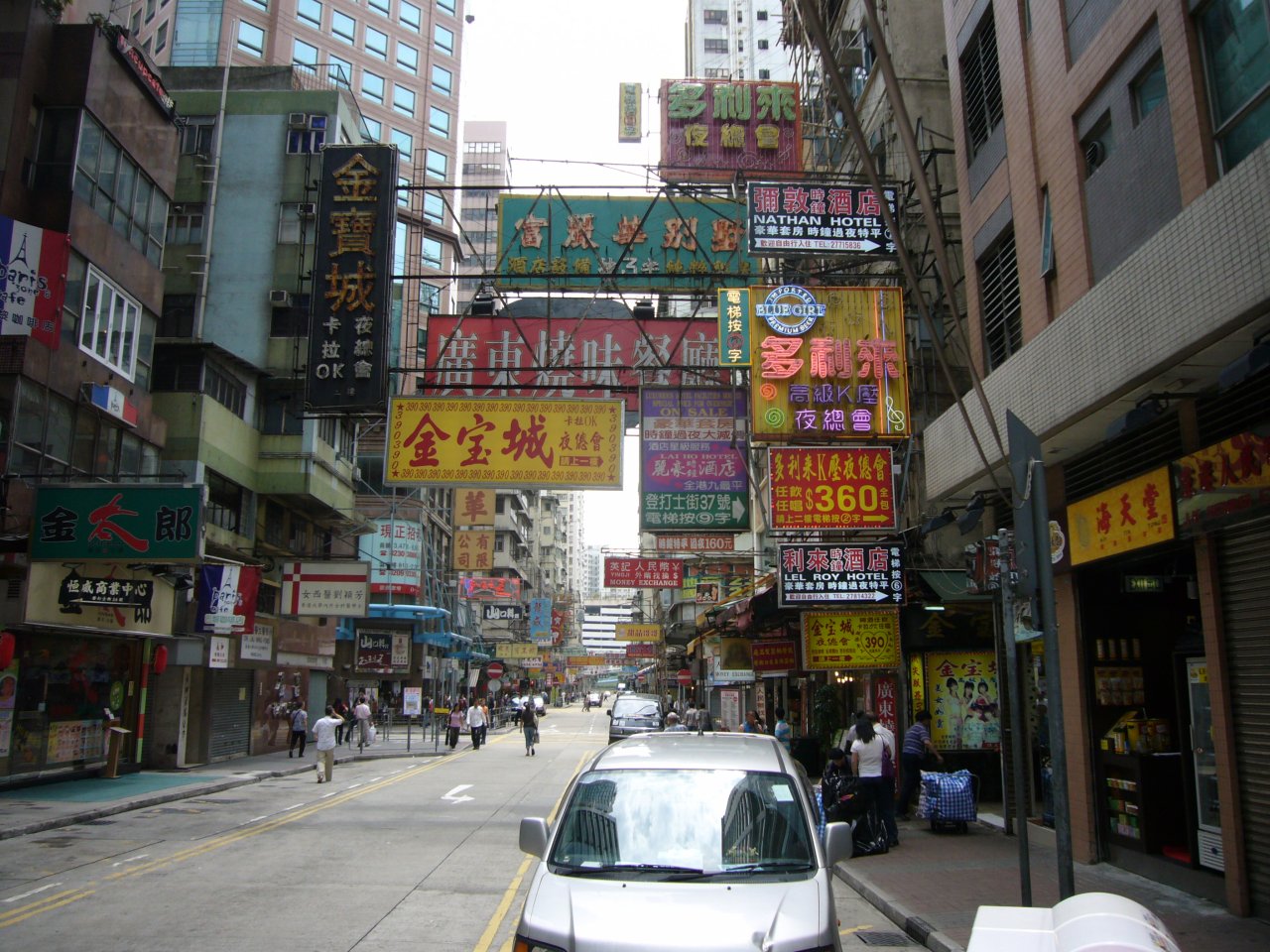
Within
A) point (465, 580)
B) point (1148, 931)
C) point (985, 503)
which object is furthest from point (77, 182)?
point (465, 580)

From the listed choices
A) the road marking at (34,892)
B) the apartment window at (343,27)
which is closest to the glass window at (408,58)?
the apartment window at (343,27)

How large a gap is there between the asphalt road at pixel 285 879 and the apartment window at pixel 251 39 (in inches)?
1913

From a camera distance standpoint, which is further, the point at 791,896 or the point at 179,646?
the point at 179,646

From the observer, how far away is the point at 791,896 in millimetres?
5227

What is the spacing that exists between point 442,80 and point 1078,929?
7052 cm

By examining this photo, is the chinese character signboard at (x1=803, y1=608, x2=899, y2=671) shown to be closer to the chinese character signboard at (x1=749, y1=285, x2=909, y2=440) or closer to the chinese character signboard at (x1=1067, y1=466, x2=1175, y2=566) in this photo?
the chinese character signboard at (x1=749, y1=285, x2=909, y2=440)

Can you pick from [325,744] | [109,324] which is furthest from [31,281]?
[325,744]

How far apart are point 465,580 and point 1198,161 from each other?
44.7 meters

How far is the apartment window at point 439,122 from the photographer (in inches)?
2571

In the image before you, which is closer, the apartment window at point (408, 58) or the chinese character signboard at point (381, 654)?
the chinese character signboard at point (381, 654)

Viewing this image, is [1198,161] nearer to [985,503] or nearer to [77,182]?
[985,503]

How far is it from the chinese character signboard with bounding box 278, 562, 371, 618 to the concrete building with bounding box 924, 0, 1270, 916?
1756 cm

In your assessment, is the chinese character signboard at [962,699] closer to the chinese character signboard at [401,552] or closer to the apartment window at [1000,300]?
the apartment window at [1000,300]

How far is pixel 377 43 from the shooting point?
206 ft
